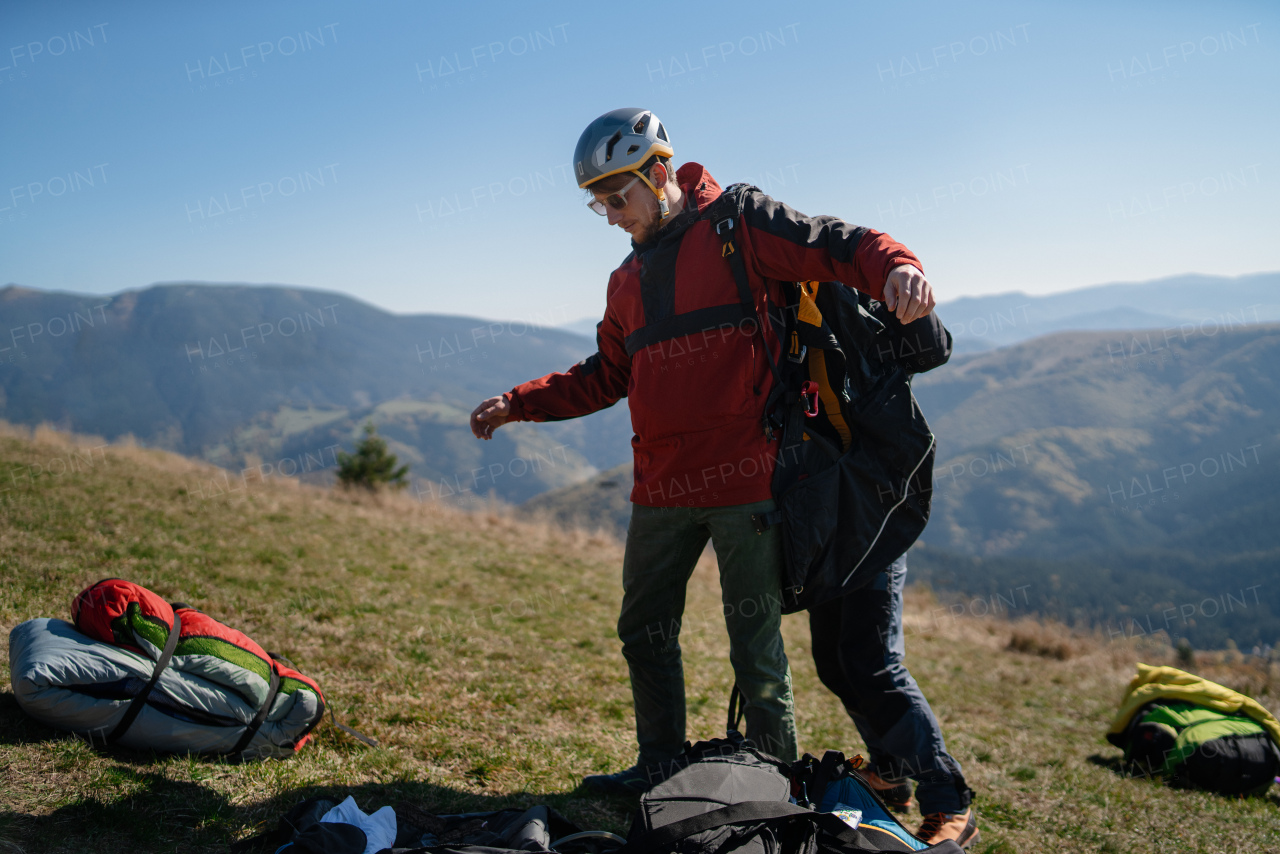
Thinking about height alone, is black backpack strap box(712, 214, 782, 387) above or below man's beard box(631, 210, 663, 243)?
below

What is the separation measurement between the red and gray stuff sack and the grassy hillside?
0.10 metres

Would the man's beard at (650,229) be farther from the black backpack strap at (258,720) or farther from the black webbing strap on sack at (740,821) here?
the black backpack strap at (258,720)

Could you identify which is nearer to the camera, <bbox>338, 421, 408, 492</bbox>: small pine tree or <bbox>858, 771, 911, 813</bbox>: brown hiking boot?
<bbox>858, 771, 911, 813</bbox>: brown hiking boot

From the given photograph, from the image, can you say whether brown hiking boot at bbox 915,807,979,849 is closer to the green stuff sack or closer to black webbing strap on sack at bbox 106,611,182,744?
the green stuff sack

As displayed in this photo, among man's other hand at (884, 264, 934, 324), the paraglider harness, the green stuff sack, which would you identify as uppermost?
man's other hand at (884, 264, 934, 324)


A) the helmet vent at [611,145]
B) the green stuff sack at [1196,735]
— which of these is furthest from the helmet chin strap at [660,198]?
the green stuff sack at [1196,735]

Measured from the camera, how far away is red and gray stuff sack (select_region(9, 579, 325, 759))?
2.80 metres

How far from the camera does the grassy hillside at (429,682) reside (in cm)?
272

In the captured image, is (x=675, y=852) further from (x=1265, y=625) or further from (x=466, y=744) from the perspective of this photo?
(x=1265, y=625)

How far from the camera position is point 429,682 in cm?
431

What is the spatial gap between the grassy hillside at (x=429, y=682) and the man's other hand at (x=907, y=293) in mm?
2370

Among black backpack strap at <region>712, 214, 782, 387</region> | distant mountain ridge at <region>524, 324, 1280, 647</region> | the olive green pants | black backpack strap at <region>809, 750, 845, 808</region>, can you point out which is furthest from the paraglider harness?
distant mountain ridge at <region>524, 324, 1280, 647</region>

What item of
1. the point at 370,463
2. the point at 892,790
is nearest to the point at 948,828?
the point at 892,790

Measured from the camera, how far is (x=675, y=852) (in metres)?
1.98
